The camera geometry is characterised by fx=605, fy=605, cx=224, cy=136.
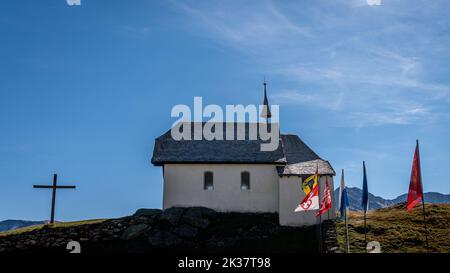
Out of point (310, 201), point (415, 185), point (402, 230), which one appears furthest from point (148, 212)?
point (415, 185)

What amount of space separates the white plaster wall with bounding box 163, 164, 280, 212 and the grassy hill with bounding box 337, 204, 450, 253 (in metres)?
7.27

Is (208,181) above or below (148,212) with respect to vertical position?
above

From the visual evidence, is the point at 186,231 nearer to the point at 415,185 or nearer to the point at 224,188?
the point at 224,188

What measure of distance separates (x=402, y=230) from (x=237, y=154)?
51.8 feet

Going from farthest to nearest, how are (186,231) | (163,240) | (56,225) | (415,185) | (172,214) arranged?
(56,225)
(172,214)
(186,231)
(163,240)
(415,185)

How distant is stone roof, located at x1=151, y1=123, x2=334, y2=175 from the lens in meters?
52.4

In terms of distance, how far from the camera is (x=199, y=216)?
48531 mm

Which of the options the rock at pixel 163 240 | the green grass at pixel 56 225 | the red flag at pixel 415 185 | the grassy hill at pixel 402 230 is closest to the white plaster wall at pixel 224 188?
the green grass at pixel 56 225

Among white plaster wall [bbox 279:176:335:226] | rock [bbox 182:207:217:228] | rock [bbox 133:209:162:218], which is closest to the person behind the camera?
rock [bbox 182:207:217:228]

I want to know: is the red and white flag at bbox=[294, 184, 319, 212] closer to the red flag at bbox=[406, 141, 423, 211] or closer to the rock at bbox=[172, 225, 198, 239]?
the red flag at bbox=[406, 141, 423, 211]

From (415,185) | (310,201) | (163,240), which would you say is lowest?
(163,240)

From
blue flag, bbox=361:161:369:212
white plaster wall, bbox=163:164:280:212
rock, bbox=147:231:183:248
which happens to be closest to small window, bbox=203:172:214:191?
white plaster wall, bbox=163:164:280:212
